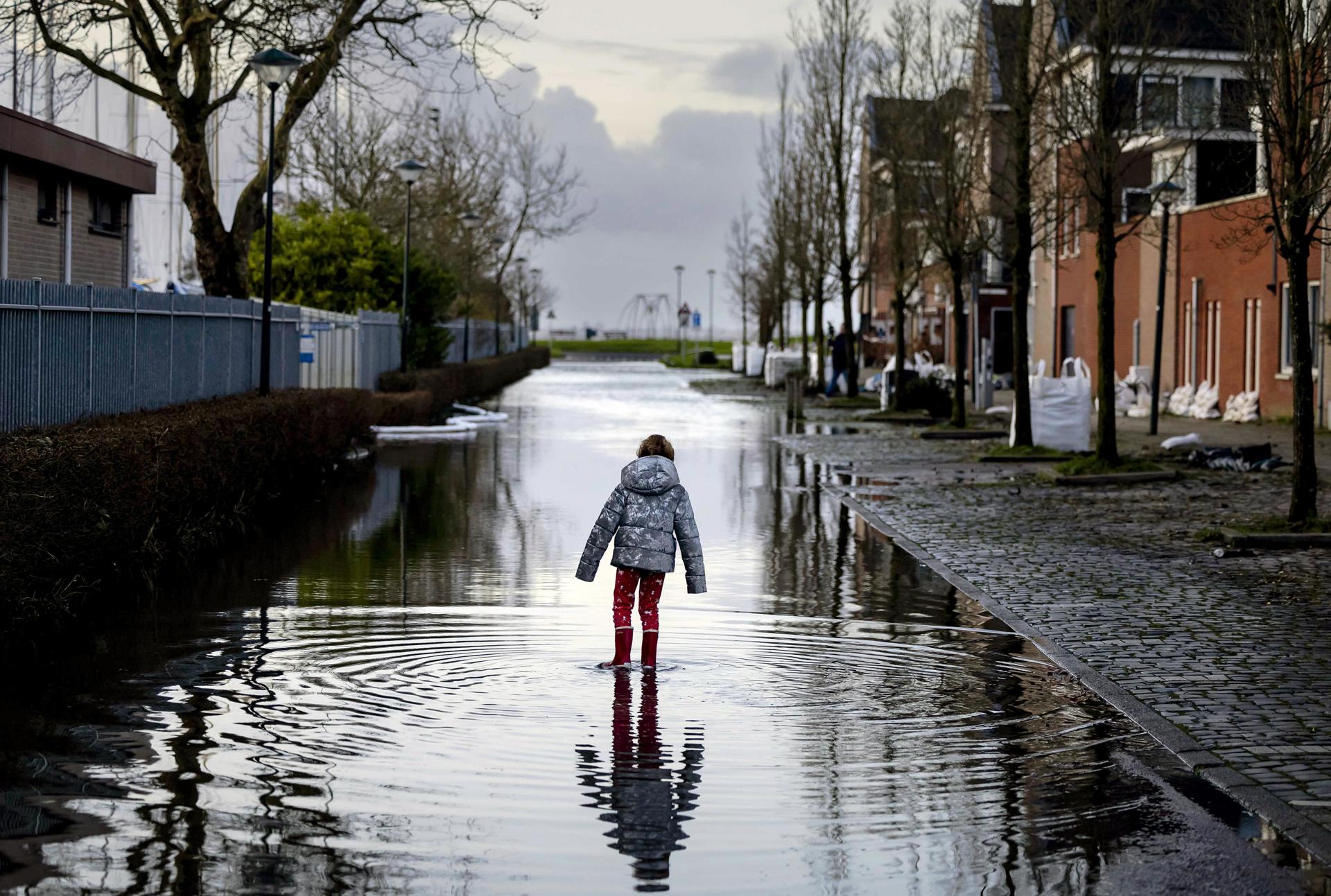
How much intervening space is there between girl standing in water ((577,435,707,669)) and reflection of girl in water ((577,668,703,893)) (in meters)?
1.43

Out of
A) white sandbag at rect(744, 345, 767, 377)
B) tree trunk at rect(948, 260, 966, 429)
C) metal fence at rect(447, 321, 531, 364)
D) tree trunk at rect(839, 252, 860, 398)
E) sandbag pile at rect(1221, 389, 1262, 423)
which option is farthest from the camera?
white sandbag at rect(744, 345, 767, 377)

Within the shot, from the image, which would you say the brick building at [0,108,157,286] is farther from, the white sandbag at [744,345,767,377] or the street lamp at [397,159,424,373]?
the white sandbag at [744,345,767,377]

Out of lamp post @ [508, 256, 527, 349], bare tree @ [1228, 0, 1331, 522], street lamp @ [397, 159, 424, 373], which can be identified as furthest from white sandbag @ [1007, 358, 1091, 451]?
lamp post @ [508, 256, 527, 349]

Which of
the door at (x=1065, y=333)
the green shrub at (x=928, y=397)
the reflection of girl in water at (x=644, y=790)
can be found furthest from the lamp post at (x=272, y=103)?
the door at (x=1065, y=333)

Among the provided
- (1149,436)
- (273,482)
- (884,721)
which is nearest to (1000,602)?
(884,721)

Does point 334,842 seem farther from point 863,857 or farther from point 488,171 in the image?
point 488,171

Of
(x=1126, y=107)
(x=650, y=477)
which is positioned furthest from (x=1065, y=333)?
(x=650, y=477)

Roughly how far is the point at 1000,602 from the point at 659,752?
5052 millimetres

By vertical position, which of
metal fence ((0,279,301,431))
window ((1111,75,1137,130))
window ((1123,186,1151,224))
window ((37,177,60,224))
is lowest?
metal fence ((0,279,301,431))

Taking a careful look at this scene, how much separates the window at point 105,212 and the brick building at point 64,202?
0.03ft

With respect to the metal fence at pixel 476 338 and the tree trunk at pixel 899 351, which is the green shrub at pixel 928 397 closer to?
the tree trunk at pixel 899 351

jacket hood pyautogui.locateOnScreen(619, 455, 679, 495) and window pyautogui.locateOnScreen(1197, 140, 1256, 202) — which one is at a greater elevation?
window pyautogui.locateOnScreen(1197, 140, 1256, 202)

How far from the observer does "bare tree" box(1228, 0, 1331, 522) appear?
14.6 m

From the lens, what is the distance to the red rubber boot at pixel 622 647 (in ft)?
29.8
